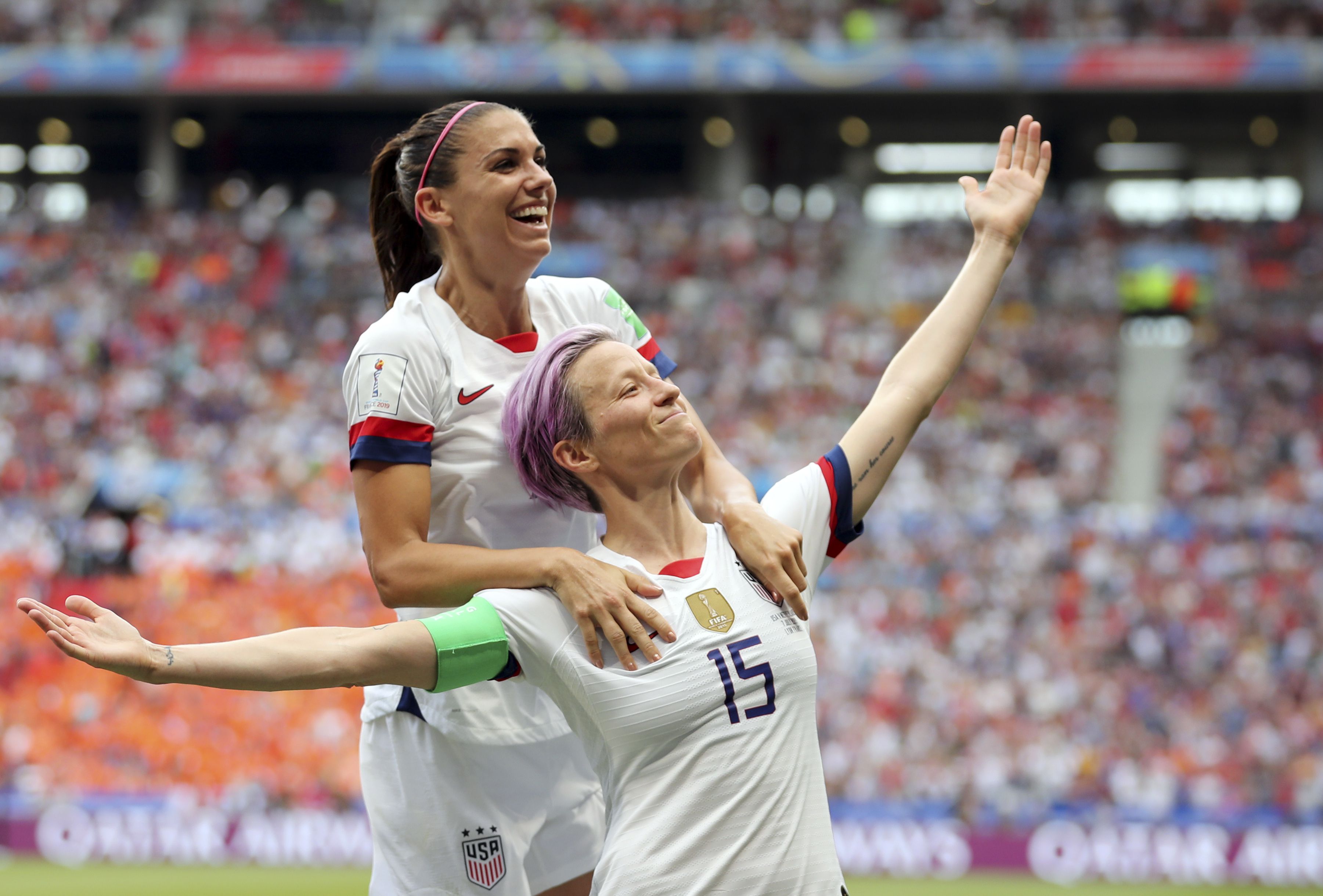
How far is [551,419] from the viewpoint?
9.00 ft

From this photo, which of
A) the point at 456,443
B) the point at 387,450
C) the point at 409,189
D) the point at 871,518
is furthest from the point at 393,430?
the point at 871,518

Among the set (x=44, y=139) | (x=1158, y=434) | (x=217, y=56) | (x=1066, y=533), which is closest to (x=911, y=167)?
(x=1158, y=434)

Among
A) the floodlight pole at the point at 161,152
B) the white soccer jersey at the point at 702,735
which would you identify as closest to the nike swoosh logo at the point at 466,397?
the white soccer jersey at the point at 702,735

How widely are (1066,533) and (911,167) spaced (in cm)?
1162

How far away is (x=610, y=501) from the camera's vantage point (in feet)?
9.06

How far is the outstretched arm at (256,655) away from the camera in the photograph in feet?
7.57

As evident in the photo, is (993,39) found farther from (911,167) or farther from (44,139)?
(44,139)

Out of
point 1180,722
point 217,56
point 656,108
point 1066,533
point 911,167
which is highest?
point 217,56

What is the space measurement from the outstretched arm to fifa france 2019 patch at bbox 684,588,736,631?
506 millimetres

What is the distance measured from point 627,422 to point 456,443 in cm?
60

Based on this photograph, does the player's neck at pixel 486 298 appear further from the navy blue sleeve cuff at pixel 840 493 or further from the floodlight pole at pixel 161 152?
the floodlight pole at pixel 161 152

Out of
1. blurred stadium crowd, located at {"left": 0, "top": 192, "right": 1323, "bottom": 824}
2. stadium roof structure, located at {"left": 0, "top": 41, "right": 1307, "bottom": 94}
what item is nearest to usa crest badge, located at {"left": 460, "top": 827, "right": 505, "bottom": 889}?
blurred stadium crowd, located at {"left": 0, "top": 192, "right": 1323, "bottom": 824}

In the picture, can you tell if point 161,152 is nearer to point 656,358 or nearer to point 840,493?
point 656,358

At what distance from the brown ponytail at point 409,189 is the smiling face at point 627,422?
0.82 metres
